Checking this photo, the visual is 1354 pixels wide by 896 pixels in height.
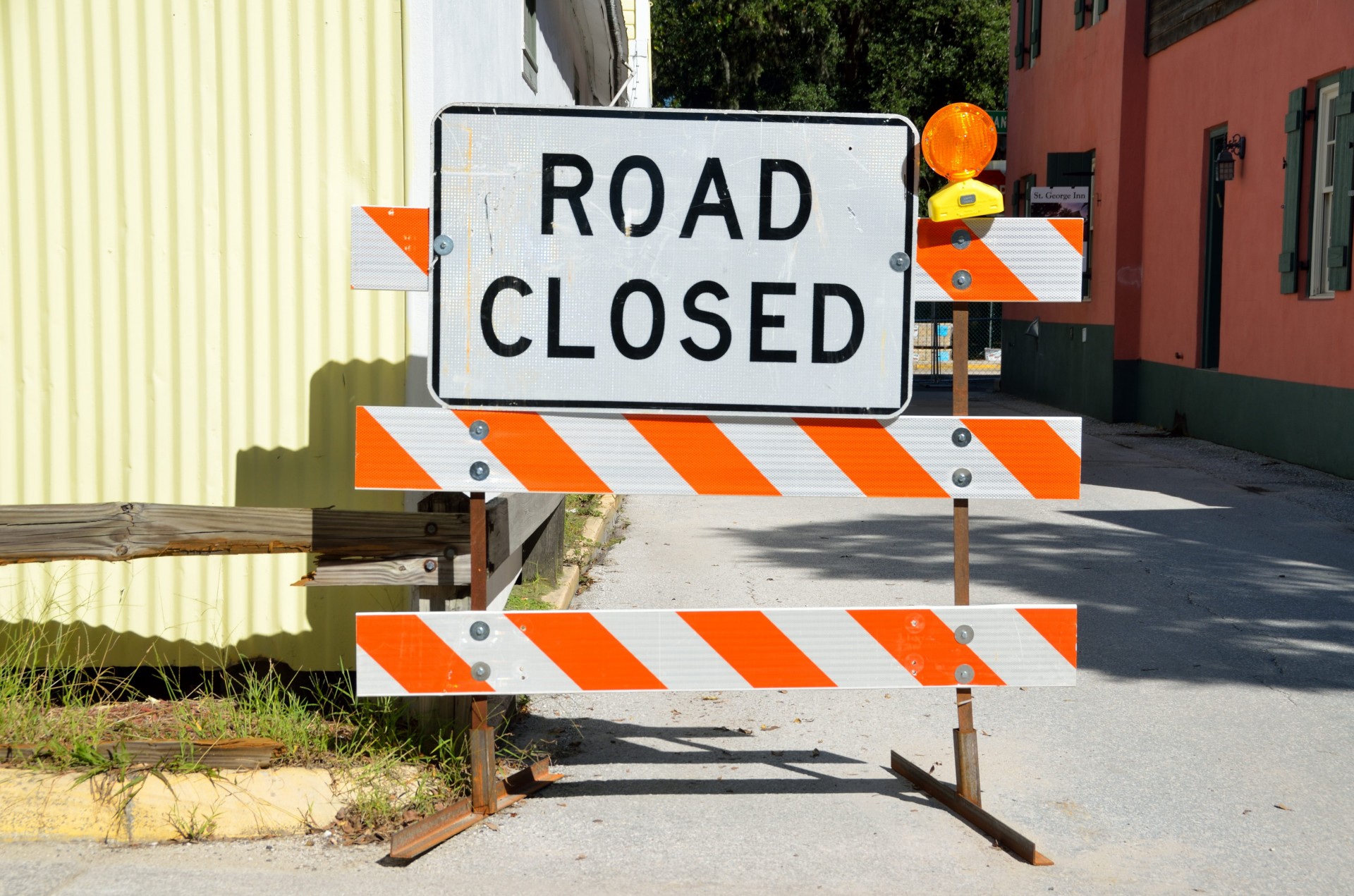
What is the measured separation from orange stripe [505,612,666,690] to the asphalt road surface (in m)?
0.47

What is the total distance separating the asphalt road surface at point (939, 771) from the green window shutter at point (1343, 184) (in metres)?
4.67

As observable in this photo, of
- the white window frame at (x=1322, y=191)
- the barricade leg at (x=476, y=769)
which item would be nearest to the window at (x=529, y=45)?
the barricade leg at (x=476, y=769)

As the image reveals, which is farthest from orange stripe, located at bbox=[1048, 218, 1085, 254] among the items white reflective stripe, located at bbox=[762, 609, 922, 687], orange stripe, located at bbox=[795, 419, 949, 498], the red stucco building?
the red stucco building

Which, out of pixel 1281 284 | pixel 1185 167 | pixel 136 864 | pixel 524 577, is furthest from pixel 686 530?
pixel 1185 167

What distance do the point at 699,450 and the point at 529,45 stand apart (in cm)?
549

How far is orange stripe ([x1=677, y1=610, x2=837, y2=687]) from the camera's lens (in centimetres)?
395

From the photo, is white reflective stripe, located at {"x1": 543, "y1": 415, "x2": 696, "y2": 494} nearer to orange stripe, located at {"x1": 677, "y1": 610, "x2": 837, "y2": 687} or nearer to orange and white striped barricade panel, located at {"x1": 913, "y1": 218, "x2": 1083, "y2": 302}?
orange stripe, located at {"x1": 677, "y1": 610, "x2": 837, "y2": 687}

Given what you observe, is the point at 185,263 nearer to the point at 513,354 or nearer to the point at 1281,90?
the point at 513,354

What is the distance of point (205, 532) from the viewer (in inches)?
166

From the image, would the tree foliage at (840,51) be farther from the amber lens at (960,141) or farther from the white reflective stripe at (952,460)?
the white reflective stripe at (952,460)

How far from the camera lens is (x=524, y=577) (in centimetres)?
698

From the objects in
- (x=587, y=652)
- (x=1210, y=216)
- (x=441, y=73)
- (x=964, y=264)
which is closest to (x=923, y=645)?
(x=587, y=652)

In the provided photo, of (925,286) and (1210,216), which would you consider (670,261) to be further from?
(1210,216)

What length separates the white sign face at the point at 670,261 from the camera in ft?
12.7
